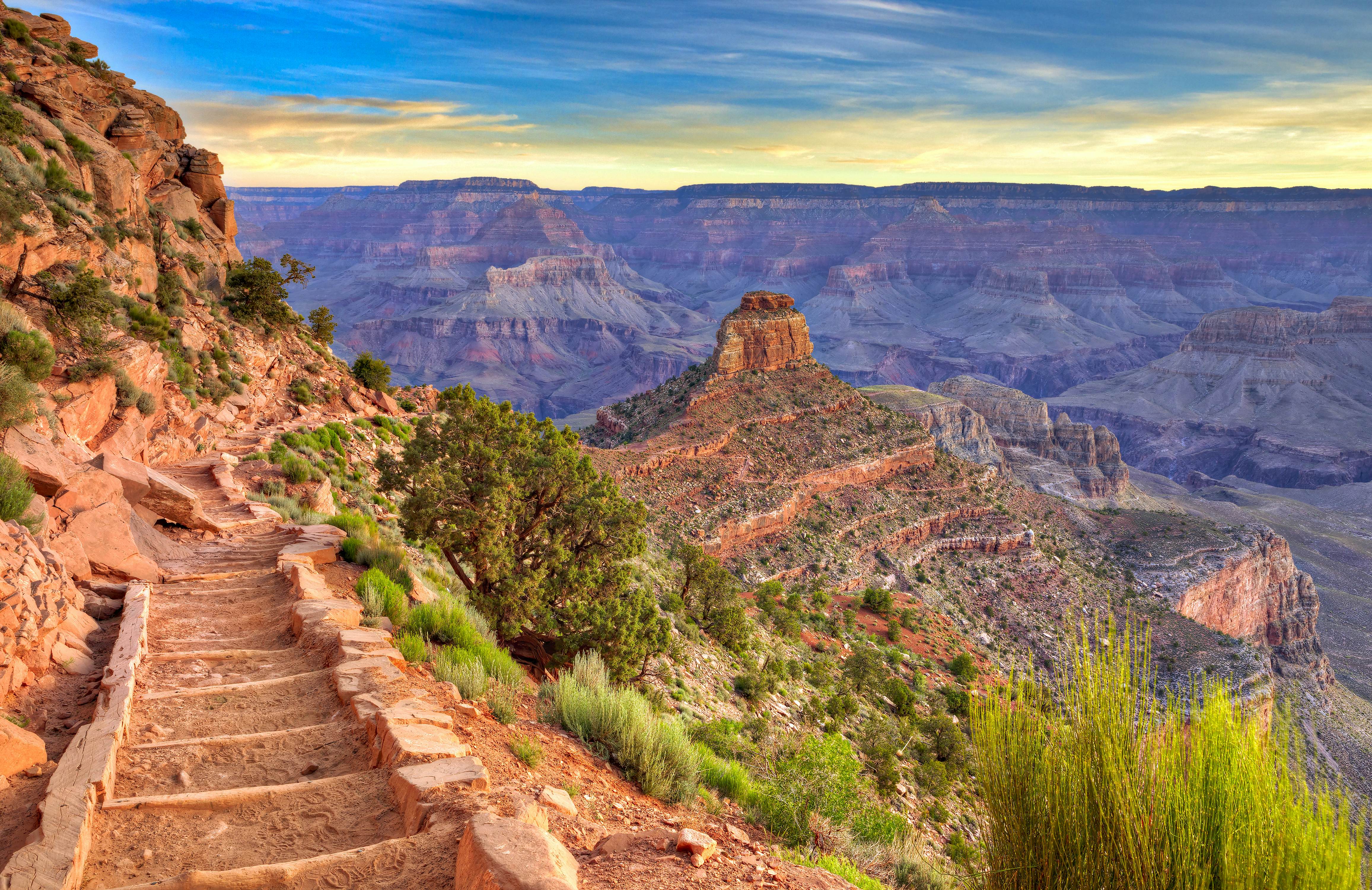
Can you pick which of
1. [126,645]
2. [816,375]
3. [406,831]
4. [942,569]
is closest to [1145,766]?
[406,831]

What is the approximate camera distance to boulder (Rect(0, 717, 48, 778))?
6301mm

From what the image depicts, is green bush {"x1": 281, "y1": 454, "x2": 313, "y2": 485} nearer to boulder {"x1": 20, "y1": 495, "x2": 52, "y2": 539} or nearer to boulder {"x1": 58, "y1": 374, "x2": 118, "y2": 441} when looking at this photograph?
boulder {"x1": 58, "y1": 374, "x2": 118, "y2": 441}

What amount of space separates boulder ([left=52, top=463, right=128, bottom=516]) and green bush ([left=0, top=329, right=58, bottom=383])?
4.33 metres

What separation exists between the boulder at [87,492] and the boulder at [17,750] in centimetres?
515

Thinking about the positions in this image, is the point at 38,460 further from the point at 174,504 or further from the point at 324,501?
the point at 324,501

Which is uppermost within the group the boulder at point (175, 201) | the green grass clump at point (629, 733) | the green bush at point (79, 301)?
the boulder at point (175, 201)

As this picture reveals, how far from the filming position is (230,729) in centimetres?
751

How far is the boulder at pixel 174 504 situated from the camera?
13953 millimetres

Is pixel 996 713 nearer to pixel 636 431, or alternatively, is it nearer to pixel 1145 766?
pixel 1145 766

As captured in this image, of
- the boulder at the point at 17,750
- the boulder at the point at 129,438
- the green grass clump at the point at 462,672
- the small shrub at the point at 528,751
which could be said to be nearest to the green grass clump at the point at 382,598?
the green grass clump at the point at 462,672

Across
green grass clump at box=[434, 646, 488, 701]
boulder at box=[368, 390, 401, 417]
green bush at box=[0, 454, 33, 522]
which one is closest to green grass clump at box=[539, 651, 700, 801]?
green grass clump at box=[434, 646, 488, 701]

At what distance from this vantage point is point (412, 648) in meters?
9.64

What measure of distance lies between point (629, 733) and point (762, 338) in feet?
162

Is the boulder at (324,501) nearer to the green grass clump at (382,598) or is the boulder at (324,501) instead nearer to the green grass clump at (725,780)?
the green grass clump at (382,598)
